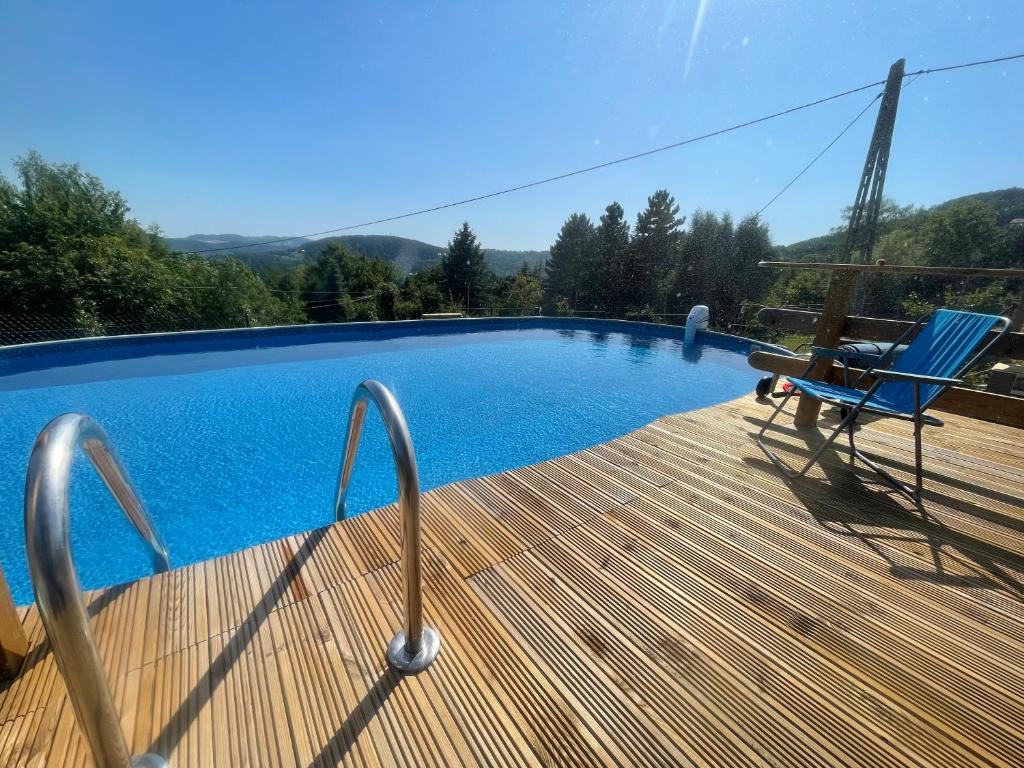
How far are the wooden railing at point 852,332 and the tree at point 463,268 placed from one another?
22.2m

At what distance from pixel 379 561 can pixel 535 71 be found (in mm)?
10010

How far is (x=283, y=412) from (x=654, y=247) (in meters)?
21.2

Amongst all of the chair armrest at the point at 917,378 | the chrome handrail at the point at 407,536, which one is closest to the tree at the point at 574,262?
the chair armrest at the point at 917,378

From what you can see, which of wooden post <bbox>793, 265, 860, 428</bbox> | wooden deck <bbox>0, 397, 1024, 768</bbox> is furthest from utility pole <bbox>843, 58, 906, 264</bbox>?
wooden deck <bbox>0, 397, 1024, 768</bbox>

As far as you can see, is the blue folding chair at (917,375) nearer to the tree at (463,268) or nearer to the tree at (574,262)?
the tree at (574,262)

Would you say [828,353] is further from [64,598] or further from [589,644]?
[64,598]

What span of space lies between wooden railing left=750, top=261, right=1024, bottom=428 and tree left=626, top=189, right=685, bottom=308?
19.6m

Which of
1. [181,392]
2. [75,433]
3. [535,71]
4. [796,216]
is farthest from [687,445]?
[796,216]

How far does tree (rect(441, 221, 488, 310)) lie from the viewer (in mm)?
24016

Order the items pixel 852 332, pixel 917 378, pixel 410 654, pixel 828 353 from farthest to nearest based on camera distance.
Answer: pixel 852 332, pixel 828 353, pixel 917 378, pixel 410 654

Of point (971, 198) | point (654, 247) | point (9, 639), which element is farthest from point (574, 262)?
point (9, 639)

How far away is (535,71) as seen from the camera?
27.5 feet

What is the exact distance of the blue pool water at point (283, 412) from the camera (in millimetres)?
3100

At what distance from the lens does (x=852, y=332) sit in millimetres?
2465
